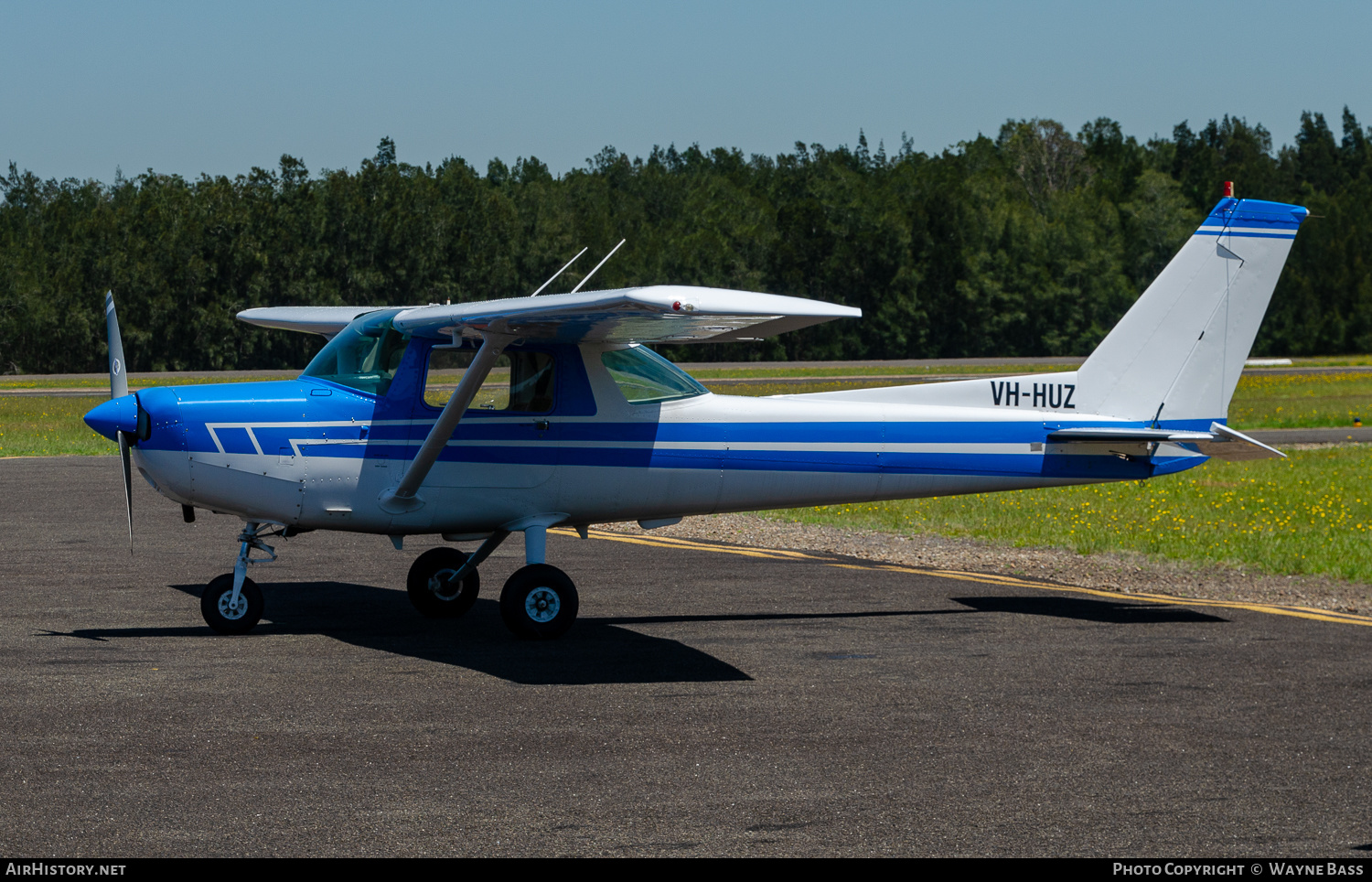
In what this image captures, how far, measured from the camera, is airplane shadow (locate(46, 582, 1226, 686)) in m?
8.76

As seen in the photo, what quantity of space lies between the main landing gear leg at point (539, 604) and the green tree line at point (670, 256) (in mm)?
67416

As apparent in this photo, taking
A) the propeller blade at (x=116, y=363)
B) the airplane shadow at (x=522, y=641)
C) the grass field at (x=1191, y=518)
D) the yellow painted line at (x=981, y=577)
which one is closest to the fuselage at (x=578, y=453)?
the propeller blade at (x=116, y=363)

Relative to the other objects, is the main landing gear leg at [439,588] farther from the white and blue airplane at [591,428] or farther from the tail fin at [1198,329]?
the tail fin at [1198,329]

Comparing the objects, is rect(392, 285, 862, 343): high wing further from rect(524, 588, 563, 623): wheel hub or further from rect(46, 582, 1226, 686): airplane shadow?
rect(46, 582, 1226, 686): airplane shadow

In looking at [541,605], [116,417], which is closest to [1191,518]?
[541,605]

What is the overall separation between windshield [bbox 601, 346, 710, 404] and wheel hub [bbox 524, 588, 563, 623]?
1600 mm

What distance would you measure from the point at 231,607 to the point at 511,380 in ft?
8.42

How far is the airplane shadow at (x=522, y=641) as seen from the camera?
345 inches

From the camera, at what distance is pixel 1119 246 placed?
304 ft

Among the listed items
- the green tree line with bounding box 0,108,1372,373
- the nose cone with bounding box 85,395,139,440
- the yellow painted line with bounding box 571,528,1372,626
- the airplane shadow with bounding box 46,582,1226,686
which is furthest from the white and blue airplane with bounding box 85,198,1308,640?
the green tree line with bounding box 0,108,1372,373

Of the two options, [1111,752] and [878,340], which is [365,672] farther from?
[878,340]

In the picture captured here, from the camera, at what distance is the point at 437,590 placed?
35.4 feet
